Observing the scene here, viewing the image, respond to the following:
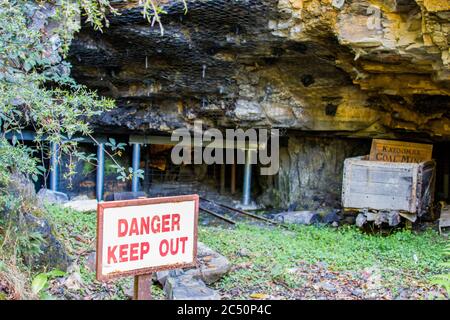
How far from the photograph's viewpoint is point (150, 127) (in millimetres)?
11898

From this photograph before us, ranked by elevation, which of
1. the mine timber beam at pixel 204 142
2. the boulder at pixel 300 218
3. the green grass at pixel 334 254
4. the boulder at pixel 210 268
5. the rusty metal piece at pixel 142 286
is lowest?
the boulder at pixel 300 218

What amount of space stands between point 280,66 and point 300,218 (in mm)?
3777

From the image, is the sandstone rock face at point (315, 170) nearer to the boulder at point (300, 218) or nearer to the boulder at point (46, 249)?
the boulder at point (300, 218)

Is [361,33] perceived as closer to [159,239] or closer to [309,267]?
[309,267]

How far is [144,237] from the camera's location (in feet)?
8.59

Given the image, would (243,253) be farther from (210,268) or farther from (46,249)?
(46,249)

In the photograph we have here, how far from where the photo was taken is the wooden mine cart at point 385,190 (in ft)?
25.1

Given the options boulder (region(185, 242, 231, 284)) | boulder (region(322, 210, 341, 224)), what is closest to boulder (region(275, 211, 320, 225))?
boulder (region(322, 210, 341, 224))

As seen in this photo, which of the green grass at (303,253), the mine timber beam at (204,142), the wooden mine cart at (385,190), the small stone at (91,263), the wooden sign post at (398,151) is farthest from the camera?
the mine timber beam at (204,142)

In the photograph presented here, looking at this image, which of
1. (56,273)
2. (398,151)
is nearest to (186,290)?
(56,273)

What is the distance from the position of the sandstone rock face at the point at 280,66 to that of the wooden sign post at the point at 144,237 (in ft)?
16.5

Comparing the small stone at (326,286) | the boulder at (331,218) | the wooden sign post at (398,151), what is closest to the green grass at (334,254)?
the small stone at (326,286)
